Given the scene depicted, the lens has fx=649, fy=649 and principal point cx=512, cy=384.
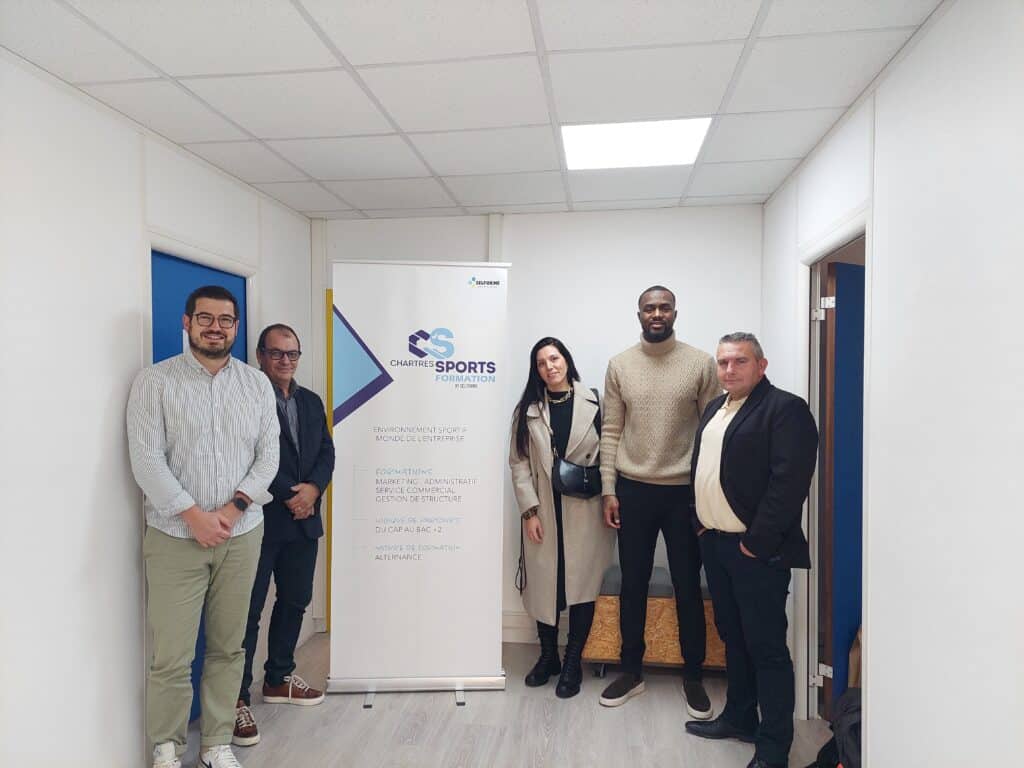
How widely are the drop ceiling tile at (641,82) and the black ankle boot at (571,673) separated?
7.85 ft

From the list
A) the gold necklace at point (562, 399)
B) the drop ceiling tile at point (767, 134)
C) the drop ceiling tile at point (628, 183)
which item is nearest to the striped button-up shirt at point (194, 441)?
Answer: the gold necklace at point (562, 399)

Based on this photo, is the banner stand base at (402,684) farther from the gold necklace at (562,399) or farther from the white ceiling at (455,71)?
the white ceiling at (455,71)

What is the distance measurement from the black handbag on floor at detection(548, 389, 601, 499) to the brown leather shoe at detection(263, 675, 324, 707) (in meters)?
1.48

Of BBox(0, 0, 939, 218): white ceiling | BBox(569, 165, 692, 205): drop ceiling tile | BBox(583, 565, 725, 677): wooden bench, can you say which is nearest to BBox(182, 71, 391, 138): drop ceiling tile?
BBox(0, 0, 939, 218): white ceiling

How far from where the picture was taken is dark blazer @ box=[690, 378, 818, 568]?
7.29ft

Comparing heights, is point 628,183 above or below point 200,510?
above

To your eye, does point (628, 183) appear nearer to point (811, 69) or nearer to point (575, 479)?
point (811, 69)

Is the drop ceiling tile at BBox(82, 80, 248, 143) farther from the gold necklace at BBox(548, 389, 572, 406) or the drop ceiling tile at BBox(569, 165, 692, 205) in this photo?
the gold necklace at BBox(548, 389, 572, 406)

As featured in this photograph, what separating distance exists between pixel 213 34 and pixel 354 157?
1.06 m

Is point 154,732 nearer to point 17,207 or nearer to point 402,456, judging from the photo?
point 402,456

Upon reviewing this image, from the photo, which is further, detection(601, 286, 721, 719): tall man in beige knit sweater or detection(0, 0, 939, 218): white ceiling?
detection(601, 286, 721, 719): tall man in beige knit sweater

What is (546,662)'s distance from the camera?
3.25 metres

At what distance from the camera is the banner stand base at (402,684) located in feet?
10.1

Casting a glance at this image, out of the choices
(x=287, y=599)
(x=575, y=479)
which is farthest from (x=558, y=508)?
(x=287, y=599)
